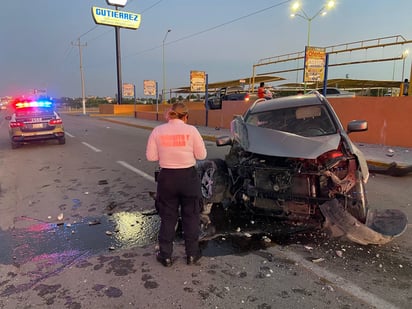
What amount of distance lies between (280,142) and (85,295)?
2.76 metres

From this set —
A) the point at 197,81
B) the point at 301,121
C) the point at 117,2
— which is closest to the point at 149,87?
the point at 197,81

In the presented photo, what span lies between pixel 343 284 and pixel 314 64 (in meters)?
12.1

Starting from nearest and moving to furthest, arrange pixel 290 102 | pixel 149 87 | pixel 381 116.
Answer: pixel 290 102 < pixel 381 116 < pixel 149 87

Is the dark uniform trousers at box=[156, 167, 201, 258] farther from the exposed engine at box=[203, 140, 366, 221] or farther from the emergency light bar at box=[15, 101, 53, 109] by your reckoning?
the emergency light bar at box=[15, 101, 53, 109]

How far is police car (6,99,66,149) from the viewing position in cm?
1175

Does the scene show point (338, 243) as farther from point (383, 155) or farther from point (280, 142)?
point (383, 155)

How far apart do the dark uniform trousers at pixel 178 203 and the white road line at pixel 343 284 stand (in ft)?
3.49

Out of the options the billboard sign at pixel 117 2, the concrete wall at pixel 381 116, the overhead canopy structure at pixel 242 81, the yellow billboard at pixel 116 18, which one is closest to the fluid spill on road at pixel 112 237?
the concrete wall at pixel 381 116

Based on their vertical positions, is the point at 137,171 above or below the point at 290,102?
below

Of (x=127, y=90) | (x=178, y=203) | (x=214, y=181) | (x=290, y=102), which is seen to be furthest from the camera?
(x=127, y=90)

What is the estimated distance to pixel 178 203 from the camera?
3469 millimetres

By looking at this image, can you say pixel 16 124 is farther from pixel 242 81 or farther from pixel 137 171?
pixel 242 81

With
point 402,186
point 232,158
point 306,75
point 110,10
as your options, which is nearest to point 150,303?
point 232,158

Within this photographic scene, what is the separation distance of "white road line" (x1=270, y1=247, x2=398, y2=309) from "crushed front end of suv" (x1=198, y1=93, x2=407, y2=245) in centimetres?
57
